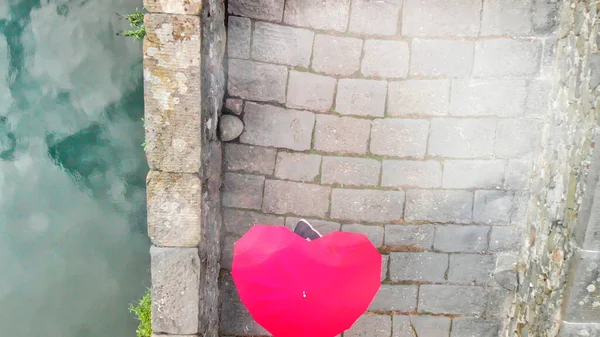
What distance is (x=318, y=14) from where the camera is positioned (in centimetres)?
277

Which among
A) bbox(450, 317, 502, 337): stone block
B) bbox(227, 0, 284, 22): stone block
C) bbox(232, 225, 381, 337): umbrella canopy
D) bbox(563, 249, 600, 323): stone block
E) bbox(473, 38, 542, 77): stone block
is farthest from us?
bbox(450, 317, 502, 337): stone block

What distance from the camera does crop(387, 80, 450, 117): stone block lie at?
2.88m

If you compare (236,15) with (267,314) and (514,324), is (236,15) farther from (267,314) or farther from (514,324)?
(514,324)

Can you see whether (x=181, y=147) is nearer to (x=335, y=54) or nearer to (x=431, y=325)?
(x=335, y=54)

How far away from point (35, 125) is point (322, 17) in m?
2.66

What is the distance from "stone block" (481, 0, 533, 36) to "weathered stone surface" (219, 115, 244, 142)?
2005mm

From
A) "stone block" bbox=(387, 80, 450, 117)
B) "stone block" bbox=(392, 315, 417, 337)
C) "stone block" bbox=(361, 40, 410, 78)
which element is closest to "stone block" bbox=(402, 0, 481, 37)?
"stone block" bbox=(361, 40, 410, 78)

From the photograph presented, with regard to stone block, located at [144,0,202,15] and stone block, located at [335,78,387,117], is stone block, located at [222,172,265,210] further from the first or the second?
stone block, located at [144,0,202,15]

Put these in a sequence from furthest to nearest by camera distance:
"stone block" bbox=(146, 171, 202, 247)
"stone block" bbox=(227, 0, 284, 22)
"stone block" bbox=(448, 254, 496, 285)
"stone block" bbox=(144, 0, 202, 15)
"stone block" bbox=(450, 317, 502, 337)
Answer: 1. "stone block" bbox=(450, 317, 502, 337)
2. "stone block" bbox=(448, 254, 496, 285)
3. "stone block" bbox=(227, 0, 284, 22)
4. "stone block" bbox=(146, 171, 202, 247)
5. "stone block" bbox=(144, 0, 202, 15)

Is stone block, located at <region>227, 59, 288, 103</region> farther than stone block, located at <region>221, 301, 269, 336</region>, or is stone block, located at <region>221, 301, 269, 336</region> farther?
stone block, located at <region>221, 301, 269, 336</region>

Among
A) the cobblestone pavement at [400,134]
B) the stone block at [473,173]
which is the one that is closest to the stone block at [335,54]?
the cobblestone pavement at [400,134]

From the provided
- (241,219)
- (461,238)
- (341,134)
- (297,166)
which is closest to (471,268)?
(461,238)

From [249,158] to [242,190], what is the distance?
0.27 meters

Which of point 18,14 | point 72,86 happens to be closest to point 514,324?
point 72,86
